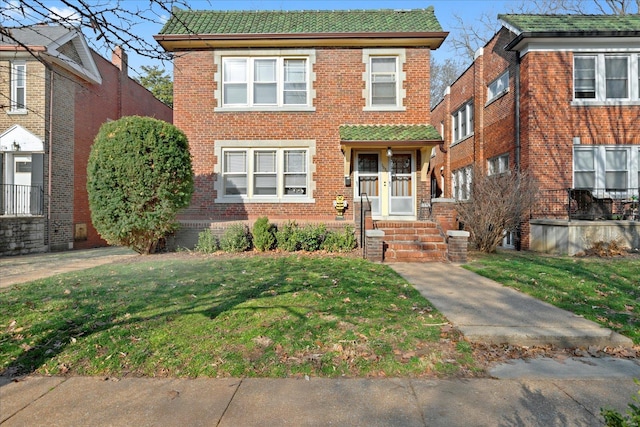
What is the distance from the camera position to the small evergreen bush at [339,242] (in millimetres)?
10102

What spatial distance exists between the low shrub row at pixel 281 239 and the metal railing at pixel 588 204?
7302 mm

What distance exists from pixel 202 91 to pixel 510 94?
39.6 ft

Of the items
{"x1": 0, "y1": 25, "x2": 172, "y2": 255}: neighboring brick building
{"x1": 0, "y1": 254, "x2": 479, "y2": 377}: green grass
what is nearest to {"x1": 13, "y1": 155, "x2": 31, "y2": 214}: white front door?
{"x1": 0, "y1": 25, "x2": 172, "y2": 255}: neighboring brick building

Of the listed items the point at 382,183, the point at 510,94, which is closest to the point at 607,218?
the point at 510,94

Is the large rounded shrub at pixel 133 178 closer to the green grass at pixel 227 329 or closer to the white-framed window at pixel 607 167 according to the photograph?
the green grass at pixel 227 329

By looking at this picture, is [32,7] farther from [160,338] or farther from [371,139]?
[371,139]

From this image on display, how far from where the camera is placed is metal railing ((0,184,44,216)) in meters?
→ 12.5

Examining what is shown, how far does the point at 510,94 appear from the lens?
1391cm

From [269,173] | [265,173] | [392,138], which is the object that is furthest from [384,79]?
[265,173]

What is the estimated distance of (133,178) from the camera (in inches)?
357

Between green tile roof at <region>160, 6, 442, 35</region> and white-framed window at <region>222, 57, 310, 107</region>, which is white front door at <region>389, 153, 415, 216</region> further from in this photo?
green tile roof at <region>160, 6, 442, 35</region>

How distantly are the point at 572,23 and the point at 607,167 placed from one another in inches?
217

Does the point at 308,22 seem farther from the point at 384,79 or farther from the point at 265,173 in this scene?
the point at 265,173

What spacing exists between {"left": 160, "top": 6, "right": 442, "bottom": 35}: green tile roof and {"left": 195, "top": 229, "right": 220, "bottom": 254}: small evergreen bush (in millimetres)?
7216
